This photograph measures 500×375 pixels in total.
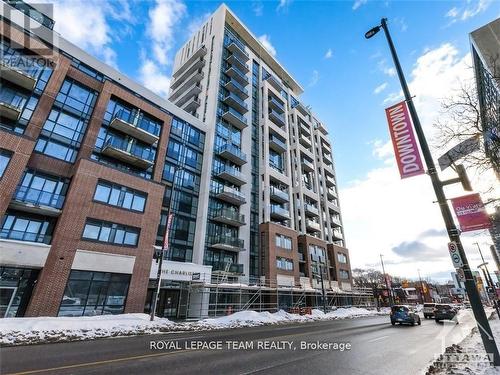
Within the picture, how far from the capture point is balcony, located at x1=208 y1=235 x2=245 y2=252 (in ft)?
105

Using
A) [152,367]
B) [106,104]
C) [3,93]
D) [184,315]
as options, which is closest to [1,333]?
[152,367]

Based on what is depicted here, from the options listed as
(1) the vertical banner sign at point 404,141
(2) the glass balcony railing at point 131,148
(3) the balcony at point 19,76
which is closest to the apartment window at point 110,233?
(2) the glass balcony railing at point 131,148

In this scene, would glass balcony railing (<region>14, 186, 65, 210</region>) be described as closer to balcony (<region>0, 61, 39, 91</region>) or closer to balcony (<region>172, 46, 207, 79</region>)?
balcony (<region>0, 61, 39, 91</region>)

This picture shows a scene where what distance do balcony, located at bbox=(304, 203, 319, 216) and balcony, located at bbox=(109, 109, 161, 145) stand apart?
29.4 m

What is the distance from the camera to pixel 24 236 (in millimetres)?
19469

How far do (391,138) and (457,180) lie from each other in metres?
2.35

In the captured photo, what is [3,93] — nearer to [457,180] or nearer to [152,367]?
[152,367]

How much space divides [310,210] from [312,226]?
9.79 ft

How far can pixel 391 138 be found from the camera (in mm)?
8969

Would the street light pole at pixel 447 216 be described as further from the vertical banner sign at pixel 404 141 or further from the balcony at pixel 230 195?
the balcony at pixel 230 195

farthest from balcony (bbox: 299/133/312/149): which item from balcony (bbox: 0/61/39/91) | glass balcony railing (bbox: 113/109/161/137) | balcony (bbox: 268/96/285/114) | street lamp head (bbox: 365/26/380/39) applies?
street lamp head (bbox: 365/26/380/39)

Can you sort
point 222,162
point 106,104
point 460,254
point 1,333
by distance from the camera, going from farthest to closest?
point 222,162 → point 106,104 → point 1,333 → point 460,254

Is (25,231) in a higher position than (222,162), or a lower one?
lower

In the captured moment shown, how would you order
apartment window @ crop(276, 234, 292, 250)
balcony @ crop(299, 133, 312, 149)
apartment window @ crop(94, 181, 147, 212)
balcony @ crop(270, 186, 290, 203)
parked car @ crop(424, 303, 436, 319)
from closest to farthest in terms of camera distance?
apartment window @ crop(94, 181, 147, 212) → parked car @ crop(424, 303, 436, 319) → apartment window @ crop(276, 234, 292, 250) → balcony @ crop(270, 186, 290, 203) → balcony @ crop(299, 133, 312, 149)
